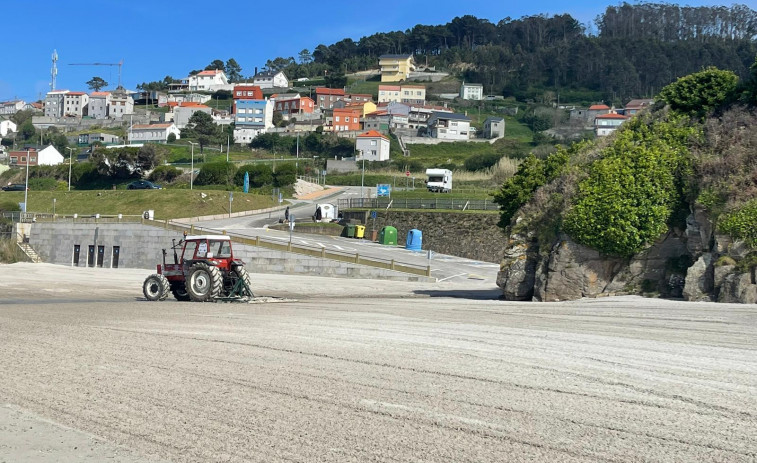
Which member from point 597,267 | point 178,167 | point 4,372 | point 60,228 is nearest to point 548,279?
point 597,267

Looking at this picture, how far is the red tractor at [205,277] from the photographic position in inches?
1077

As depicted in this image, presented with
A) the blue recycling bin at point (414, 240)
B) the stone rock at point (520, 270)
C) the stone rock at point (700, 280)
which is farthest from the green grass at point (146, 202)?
the stone rock at point (700, 280)

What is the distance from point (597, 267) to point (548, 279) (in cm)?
188

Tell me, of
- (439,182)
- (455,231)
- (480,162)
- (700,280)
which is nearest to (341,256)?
(455,231)

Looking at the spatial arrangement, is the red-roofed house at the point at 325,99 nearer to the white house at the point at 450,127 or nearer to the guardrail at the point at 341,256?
the white house at the point at 450,127

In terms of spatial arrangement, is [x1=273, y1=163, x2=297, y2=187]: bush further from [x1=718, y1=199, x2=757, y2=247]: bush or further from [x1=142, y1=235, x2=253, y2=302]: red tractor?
[x1=718, y1=199, x2=757, y2=247]: bush

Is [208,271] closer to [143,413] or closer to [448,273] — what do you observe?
[143,413]

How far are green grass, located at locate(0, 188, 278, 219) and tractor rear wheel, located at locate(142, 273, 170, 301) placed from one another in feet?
142

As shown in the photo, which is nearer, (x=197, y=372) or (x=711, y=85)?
(x=197, y=372)

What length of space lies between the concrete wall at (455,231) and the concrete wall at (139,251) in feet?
48.0

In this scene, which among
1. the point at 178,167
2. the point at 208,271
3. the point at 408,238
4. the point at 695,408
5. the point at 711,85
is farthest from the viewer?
the point at 178,167

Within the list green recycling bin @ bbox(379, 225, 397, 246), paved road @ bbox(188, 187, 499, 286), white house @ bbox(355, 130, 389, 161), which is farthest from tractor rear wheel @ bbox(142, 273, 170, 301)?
white house @ bbox(355, 130, 389, 161)

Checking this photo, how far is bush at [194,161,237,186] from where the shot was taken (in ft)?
319

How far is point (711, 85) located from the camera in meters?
29.7
